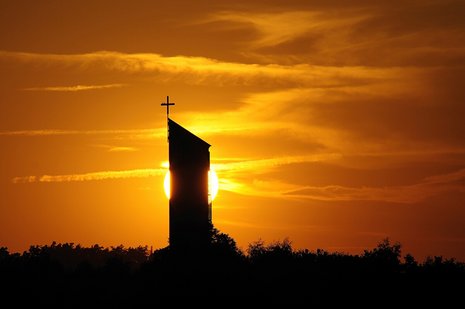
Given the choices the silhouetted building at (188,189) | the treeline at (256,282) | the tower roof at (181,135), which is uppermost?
the tower roof at (181,135)

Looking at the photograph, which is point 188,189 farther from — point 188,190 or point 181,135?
point 181,135

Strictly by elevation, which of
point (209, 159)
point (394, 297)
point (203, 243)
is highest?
point (209, 159)

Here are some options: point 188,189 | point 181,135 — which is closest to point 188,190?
point 188,189

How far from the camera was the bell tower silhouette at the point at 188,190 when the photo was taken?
77.5m

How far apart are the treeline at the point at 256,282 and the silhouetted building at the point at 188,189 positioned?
1.37m

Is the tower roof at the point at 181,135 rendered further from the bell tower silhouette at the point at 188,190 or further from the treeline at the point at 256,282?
the treeline at the point at 256,282

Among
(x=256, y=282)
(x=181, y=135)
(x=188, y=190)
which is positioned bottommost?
(x=256, y=282)

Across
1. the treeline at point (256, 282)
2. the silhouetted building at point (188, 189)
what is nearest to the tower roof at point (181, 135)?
the silhouetted building at point (188, 189)

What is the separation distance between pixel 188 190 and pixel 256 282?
33.2 feet

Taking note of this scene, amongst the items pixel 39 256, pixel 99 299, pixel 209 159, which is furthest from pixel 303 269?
pixel 39 256

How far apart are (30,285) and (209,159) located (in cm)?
2404

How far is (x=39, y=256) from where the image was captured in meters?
110

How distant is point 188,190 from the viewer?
77938 mm

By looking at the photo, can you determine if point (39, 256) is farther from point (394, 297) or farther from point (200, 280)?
point (394, 297)
